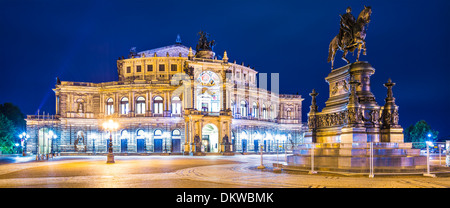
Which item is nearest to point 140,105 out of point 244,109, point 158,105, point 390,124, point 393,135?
point 158,105

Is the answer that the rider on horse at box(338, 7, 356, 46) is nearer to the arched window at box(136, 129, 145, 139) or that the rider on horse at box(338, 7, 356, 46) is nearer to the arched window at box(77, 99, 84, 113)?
the arched window at box(136, 129, 145, 139)

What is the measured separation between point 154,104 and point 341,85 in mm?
51645

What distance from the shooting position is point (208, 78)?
63.4m

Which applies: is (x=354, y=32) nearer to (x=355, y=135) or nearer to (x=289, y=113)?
(x=355, y=135)

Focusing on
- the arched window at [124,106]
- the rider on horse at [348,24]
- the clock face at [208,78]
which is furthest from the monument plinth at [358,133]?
the arched window at [124,106]

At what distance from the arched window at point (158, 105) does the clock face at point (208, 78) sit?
9151 mm

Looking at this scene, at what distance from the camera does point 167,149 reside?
2559 inches

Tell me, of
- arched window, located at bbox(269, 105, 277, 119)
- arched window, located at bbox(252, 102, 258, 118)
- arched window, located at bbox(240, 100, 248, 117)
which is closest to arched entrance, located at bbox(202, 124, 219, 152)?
arched window, located at bbox(240, 100, 248, 117)

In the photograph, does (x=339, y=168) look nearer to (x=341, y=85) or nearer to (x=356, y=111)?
(x=356, y=111)

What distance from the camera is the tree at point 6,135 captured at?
73019 millimetres

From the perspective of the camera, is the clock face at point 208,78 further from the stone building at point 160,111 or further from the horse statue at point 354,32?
the horse statue at point 354,32

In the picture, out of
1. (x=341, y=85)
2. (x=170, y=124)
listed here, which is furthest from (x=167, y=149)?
(x=341, y=85)

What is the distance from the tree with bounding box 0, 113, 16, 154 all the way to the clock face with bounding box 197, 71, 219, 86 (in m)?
41.1

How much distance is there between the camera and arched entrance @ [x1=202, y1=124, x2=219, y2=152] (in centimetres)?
6474
